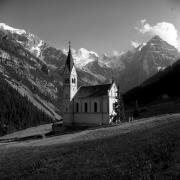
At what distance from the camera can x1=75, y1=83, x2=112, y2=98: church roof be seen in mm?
73338

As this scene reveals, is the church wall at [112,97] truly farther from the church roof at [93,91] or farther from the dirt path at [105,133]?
the dirt path at [105,133]

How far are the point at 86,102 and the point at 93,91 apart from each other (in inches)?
151

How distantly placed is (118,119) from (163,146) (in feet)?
167

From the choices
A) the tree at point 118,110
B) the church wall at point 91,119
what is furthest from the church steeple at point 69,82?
the tree at point 118,110

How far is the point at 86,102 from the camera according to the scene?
76125mm

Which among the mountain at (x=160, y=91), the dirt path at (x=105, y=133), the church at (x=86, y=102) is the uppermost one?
the mountain at (x=160, y=91)

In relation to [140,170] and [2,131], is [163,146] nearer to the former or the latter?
[140,170]

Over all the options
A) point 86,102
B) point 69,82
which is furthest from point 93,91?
point 69,82

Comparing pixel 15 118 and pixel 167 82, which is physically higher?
pixel 167 82

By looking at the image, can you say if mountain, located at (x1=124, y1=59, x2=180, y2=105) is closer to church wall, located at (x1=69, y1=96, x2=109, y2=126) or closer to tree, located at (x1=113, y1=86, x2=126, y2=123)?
tree, located at (x1=113, y1=86, x2=126, y2=123)

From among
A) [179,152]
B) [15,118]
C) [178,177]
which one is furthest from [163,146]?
[15,118]

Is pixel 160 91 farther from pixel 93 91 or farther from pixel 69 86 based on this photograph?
pixel 69 86

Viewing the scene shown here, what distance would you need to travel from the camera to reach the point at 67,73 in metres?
81.9

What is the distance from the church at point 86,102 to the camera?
7169cm
